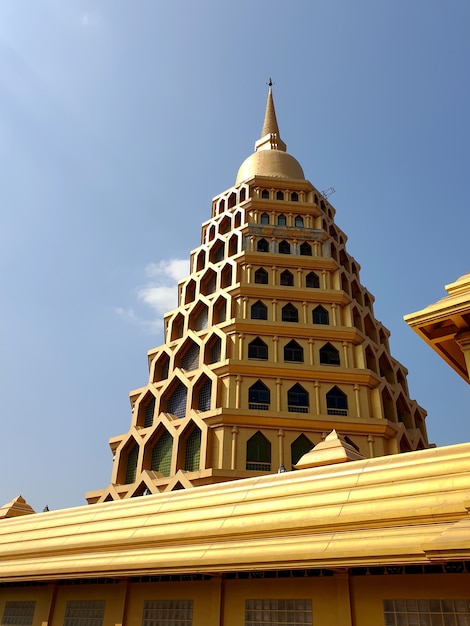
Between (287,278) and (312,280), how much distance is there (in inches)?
52.1

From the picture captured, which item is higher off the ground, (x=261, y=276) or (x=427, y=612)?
(x=261, y=276)

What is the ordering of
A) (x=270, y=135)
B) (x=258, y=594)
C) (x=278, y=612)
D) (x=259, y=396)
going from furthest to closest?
(x=270, y=135) → (x=259, y=396) → (x=258, y=594) → (x=278, y=612)

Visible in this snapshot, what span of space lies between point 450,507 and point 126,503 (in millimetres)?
10179

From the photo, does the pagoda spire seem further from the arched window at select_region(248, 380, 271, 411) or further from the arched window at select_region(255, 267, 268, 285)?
the arched window at select_region(248, 380, 271, 411)

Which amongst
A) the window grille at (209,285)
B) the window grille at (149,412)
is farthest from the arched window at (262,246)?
the window grille at (149,412)

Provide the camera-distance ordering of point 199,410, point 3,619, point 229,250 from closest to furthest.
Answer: point 3,619, point 199,410, point 229,250

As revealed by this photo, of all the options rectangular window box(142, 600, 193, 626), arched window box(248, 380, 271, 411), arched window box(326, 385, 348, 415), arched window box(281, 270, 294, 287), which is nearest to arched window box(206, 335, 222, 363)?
arched window box(248, 380, 271, 411)

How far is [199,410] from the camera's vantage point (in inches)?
935

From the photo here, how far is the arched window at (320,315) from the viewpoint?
2623 centimetres

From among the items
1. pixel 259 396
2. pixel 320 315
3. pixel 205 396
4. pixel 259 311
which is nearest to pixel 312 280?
pixel 320 315

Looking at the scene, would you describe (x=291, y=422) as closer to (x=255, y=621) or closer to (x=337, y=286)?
(x=337, y=286)

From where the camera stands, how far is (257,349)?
2486 centimetres

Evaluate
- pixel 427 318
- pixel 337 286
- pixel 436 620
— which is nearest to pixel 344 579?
pixel 436 620

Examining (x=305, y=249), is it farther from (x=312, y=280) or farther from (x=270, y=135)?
(x=270, y=135)
